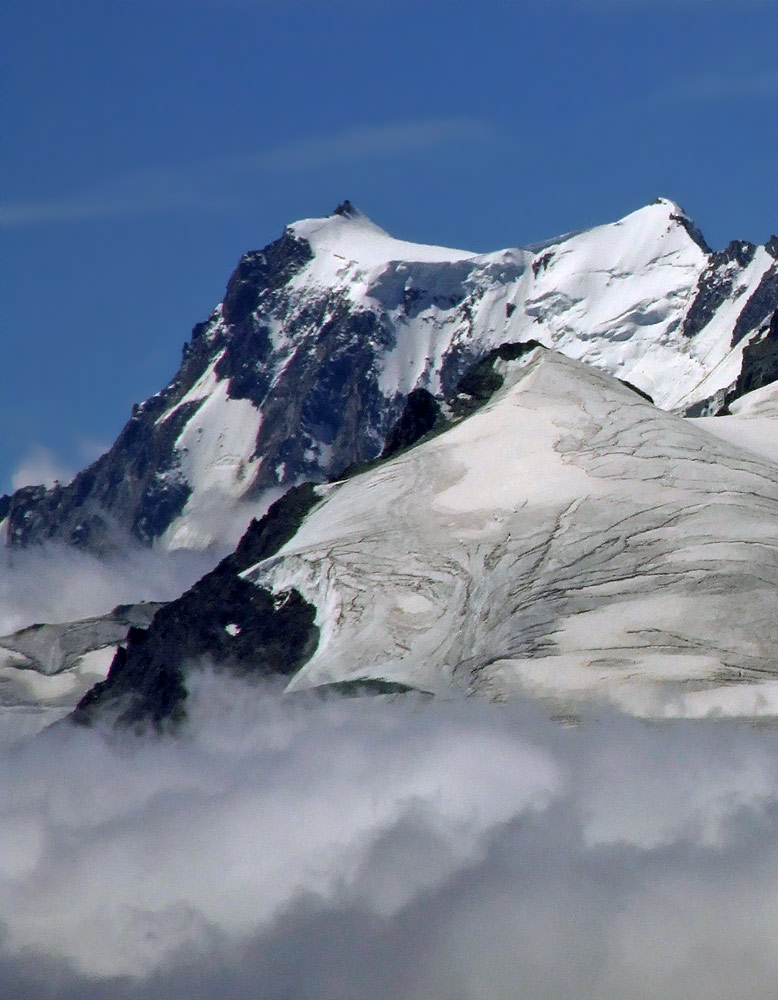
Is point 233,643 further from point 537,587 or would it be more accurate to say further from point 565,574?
point 565,574

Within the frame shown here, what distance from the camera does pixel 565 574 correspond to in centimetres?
17388

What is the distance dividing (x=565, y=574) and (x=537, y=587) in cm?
256

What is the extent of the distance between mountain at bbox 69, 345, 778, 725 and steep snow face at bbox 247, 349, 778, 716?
16cm

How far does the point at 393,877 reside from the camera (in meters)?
Answer: 149

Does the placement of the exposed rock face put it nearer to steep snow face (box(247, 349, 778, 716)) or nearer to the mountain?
the mountain

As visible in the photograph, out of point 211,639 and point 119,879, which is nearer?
point 119,879

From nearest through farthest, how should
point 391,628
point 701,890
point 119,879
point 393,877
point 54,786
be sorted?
point 701,890
point 393,877
point 119,879
point 391,628
point 54,786

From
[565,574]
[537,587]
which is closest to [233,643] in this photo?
[537,587]

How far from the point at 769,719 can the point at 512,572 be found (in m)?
26.8

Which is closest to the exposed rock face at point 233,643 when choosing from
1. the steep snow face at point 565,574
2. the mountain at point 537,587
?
the mountain at point 537,587

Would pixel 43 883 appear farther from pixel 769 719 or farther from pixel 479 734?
pixel 769 719

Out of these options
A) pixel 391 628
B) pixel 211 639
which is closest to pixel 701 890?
pixel 391 628

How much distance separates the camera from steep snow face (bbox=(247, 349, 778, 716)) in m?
162

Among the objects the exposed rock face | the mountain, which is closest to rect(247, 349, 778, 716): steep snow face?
the mountain
